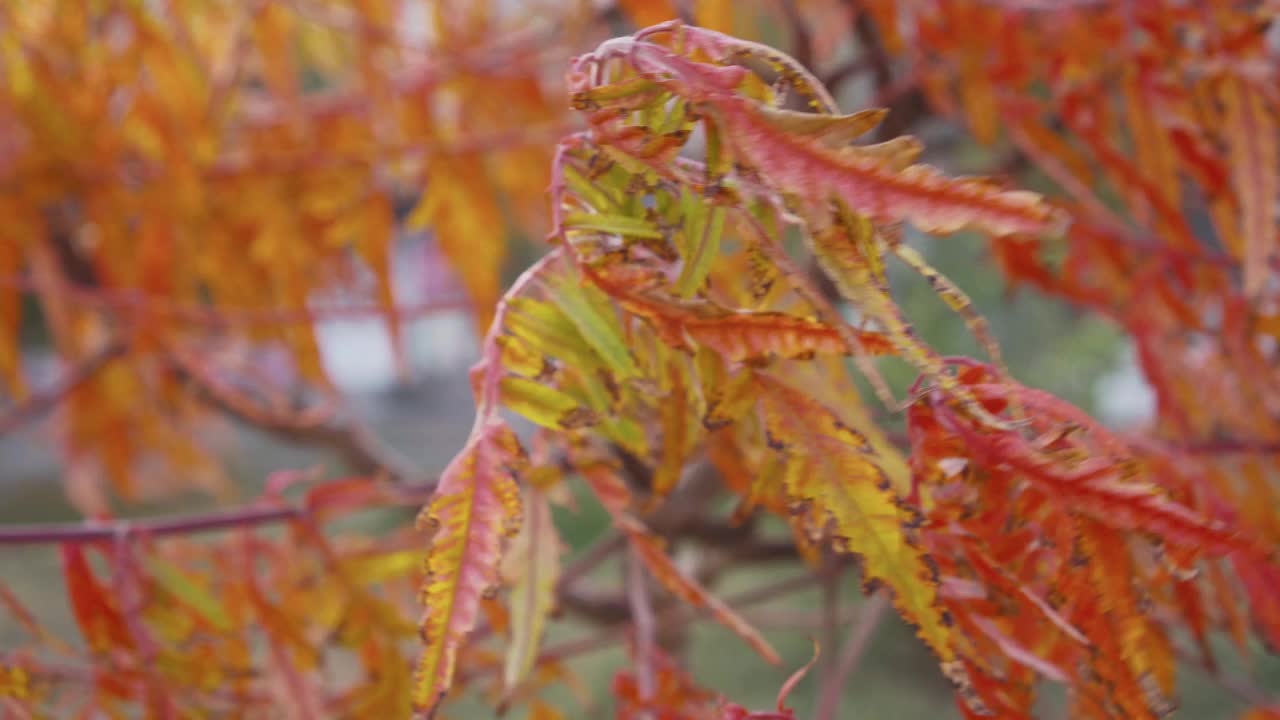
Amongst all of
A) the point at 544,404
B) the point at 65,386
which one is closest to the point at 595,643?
the point at 544,404

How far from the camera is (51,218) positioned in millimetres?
825

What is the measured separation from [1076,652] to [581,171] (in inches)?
6.8

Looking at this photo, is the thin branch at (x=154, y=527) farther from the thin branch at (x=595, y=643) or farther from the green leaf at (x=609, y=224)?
the green leaf at (x=609, y=224)

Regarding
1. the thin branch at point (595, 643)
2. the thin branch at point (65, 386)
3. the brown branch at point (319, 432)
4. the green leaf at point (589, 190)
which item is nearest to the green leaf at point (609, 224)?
the green leaf at point (589, 190)

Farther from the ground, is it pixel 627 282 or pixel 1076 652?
pixel 627 282

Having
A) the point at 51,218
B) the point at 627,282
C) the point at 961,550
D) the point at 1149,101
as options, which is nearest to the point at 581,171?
the point at 627,282

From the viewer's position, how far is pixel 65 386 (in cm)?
80

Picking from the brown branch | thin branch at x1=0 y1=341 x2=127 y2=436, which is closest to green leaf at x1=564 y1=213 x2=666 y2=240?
the brown branch

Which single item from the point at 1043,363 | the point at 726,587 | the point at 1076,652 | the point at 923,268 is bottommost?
the point at 726,587

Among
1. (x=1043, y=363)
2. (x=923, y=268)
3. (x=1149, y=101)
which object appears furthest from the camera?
(x=1043, y=363)

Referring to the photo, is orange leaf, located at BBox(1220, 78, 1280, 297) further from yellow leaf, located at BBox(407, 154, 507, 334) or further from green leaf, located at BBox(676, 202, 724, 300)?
yellow leaf, located at BBox(407, 154, 507, 334)

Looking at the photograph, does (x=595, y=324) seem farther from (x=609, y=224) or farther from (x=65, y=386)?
(x=65, y=386)

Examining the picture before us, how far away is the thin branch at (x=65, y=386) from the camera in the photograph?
29.5 inches

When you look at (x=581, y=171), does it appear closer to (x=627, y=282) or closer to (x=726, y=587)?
(x=627, y=282)
